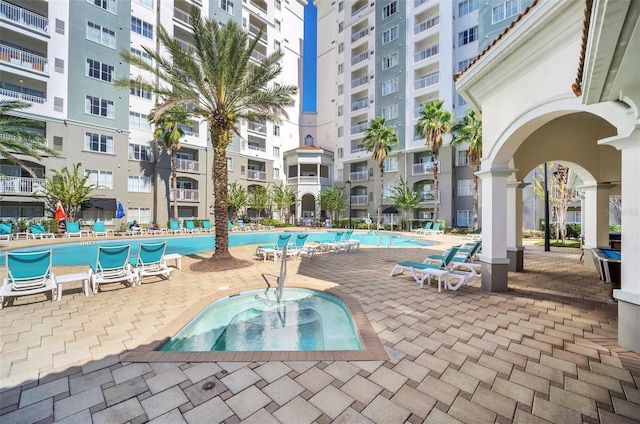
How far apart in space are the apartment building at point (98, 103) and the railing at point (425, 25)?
20.5 m

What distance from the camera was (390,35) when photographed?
1289 inches

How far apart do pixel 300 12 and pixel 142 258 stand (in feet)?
163

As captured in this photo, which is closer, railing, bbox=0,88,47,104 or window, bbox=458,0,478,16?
railing, bbox=0,88,47,104

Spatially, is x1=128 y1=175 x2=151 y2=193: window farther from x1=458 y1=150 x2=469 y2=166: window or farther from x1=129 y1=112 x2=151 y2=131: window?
x1=458 y1=150 x2=469 y2=166: window

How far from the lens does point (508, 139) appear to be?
6164 mm

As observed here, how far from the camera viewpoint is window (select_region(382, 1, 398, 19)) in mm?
32250

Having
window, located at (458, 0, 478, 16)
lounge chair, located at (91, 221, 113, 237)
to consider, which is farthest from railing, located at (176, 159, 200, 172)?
window, located at (458, 0, 478, 16)

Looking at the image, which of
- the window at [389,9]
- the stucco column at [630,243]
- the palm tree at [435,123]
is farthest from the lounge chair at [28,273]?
the window at [389,9]

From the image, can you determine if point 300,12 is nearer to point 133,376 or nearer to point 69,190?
point 69,190

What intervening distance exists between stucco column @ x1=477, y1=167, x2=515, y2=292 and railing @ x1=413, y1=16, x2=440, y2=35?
30521 mm

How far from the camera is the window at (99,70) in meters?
23.2

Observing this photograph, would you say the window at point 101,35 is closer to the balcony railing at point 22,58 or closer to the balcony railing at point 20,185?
the balcony railing at point 22,58

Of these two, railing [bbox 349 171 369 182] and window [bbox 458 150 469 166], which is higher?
window [bbox 458 150 469 166]

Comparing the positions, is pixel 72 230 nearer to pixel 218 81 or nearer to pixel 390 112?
pixel 218 81
